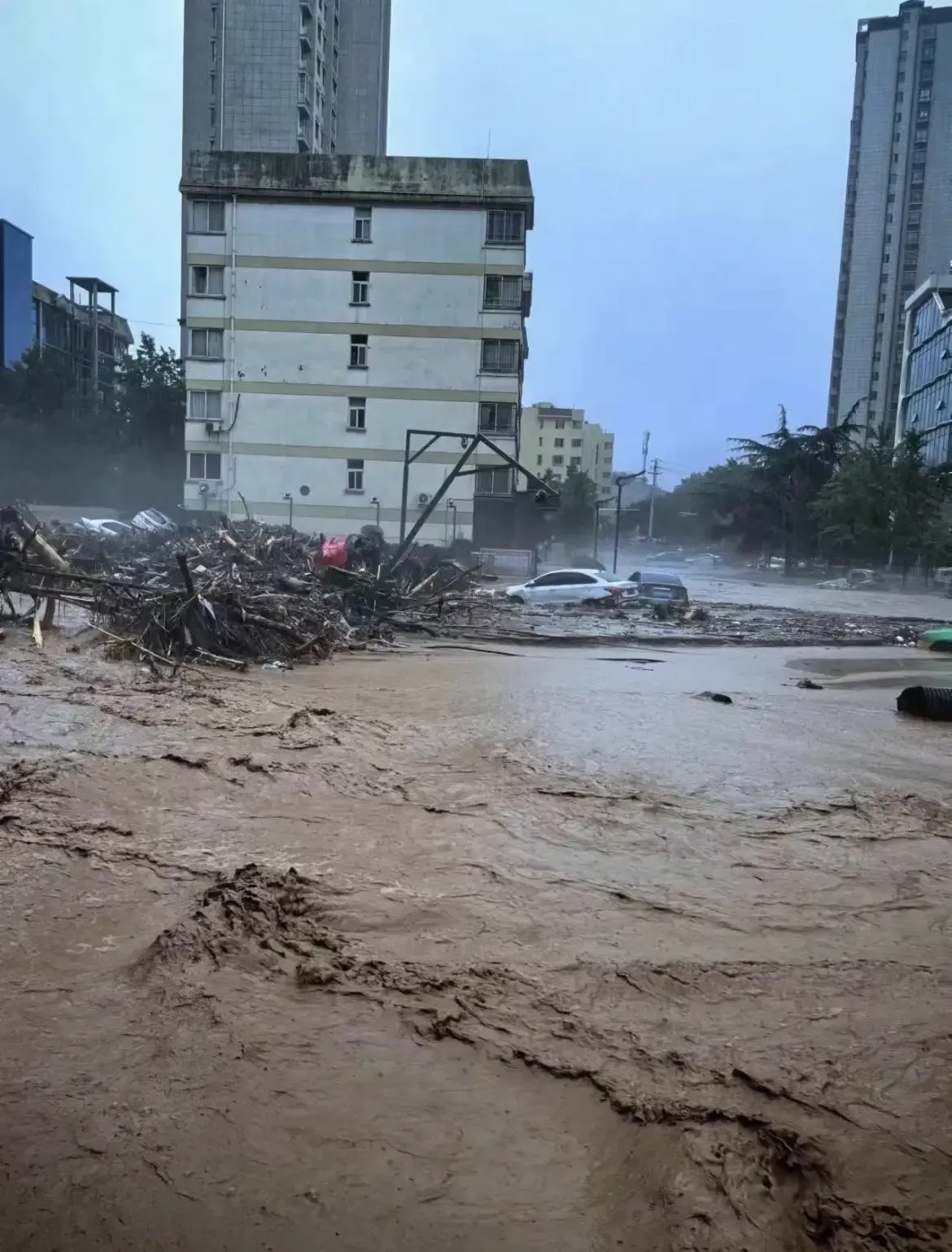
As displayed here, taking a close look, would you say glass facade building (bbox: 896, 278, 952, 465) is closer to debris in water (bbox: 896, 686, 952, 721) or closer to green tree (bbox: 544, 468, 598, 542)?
green tree (bbox: 544, 468, 598, 542)

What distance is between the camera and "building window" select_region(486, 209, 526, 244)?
41562mm

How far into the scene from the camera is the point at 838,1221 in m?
2.62

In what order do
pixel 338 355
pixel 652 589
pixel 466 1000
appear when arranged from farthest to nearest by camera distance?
1. pixel 338 355
2. pixel 652 589
3. pixel 466 1000

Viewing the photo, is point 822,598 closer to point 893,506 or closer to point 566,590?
Answer: point 893,506

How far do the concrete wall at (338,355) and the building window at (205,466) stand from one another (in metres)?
0.27

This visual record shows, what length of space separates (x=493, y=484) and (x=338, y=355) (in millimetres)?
9263

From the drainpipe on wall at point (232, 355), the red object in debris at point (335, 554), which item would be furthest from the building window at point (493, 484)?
the red object in debris at point (335, 554)

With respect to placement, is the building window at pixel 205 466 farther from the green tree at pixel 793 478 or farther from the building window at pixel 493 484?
the green tree at pixel 793 478

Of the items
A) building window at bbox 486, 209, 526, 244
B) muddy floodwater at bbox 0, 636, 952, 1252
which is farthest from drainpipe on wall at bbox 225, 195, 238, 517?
muddy floodwater at bbox 0, 636, 952, 1252

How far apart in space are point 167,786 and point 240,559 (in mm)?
12216

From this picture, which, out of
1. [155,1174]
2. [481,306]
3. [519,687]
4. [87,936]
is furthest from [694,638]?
[481,306]

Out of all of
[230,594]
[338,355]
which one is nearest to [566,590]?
[230,594]

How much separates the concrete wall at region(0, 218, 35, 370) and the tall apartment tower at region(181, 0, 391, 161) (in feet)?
38.1

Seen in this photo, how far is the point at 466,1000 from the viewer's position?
12.5 ft
